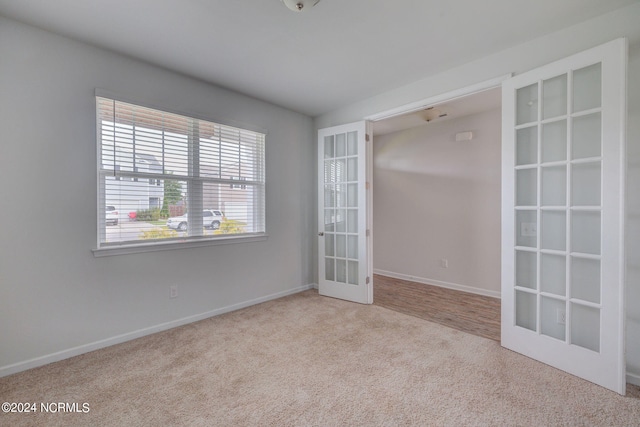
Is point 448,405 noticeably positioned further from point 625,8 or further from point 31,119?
point 31,119

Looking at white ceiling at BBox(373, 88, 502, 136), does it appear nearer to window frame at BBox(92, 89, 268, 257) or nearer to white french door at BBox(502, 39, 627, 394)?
white french door at BBox(502, 39, 627, 394)

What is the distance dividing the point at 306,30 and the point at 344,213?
2179 mm

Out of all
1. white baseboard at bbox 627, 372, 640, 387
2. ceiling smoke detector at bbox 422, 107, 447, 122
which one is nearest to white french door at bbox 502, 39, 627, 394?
white baseboard at bbox 627, 372, 640, 387

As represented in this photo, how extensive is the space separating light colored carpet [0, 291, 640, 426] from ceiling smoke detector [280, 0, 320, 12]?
2.53 metres

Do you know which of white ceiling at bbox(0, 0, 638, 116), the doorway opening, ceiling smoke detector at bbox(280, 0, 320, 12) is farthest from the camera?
the doorway opening

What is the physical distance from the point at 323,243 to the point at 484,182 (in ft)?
7.92

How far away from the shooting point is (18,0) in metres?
1.81

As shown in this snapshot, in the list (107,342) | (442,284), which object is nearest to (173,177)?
(107,342)

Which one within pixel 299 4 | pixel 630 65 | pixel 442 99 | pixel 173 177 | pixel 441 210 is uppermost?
pixel 299 4

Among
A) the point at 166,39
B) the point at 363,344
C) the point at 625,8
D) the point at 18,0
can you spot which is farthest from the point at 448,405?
the point at 18,0

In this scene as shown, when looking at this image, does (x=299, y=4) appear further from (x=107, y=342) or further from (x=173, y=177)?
(x=107, y=342)

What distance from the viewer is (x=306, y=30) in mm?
2133

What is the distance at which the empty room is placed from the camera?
1.77m

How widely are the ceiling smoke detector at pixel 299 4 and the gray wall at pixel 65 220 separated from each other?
1612mm
